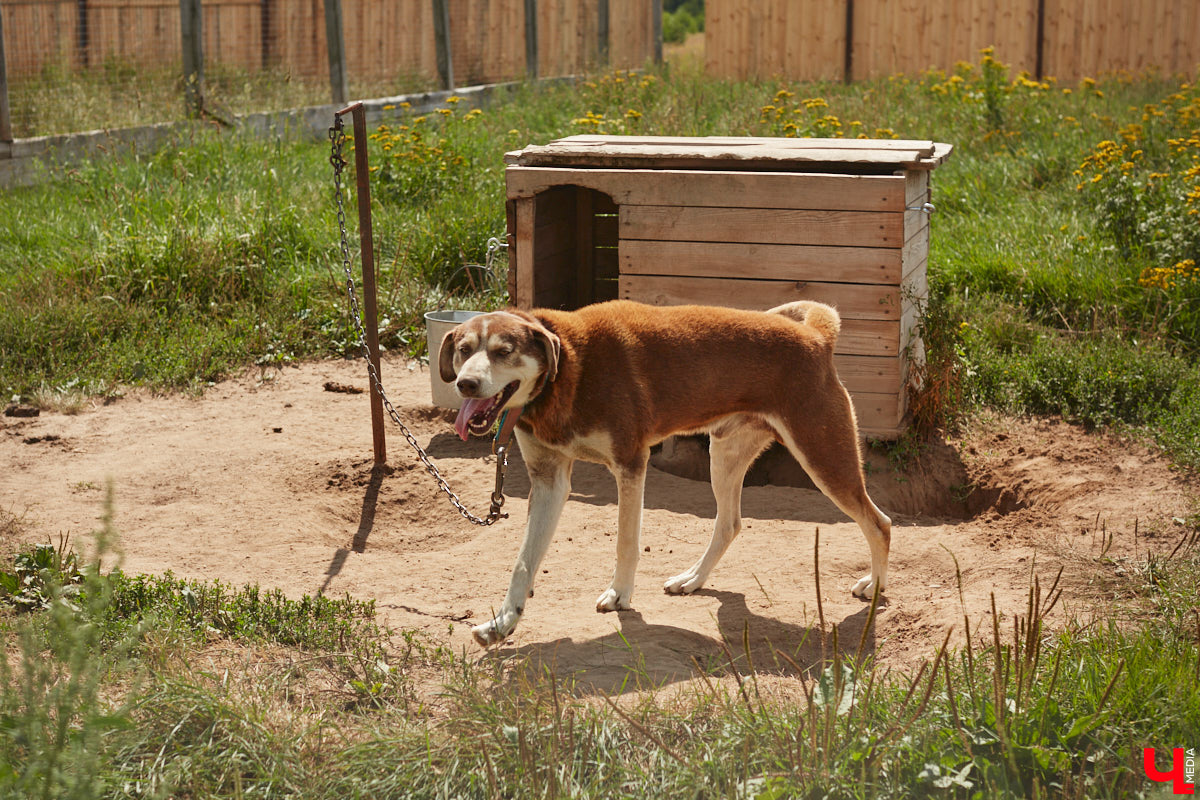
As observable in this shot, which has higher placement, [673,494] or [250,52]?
[250,52]

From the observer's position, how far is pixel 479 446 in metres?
6.44

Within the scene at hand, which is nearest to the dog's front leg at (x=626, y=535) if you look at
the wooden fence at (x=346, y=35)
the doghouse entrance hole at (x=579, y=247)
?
the doghouse entrance hole at (x=579, y=247)

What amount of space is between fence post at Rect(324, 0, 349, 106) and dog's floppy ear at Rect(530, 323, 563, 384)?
918 centimetres

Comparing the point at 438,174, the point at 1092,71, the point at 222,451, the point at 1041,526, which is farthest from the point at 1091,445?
the point at 1092,71

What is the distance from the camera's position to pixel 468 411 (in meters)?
3.80

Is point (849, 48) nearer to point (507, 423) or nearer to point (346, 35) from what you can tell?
point (346, 35)

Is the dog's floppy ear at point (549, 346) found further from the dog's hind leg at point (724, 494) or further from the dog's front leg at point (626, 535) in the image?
the dog's hind leg at point (724, 494)

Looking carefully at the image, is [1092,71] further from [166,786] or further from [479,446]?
[166,786]

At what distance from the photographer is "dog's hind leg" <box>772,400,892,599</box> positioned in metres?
4.20

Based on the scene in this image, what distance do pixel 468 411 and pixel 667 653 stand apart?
1094 mm

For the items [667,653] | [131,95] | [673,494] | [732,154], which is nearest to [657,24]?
[131,95]

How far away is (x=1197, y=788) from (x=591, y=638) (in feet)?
6.54

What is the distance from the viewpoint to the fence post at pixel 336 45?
39.5ft

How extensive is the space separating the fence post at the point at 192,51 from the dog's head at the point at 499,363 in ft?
25.6
